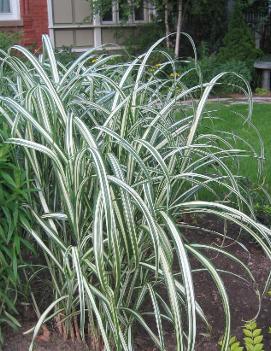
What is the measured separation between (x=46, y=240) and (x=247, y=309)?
1.00 m

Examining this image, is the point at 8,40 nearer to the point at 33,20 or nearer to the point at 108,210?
the point at 33,20

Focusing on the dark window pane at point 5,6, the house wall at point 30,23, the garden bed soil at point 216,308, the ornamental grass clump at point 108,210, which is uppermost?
the dark window pane at point 5,6

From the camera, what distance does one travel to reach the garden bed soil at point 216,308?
254 centimetres

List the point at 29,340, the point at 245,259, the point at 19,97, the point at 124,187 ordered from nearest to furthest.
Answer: the point at 124,187 < the point at 29,340 < the point at 19,97 < the point at 245,259

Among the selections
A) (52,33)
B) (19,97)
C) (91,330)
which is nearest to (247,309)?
(91,330)

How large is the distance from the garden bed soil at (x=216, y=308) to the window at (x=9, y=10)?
964 cm

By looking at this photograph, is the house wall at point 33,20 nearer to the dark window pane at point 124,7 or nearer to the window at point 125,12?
the window at point 125,12

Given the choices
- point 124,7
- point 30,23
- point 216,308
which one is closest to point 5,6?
point 30,23

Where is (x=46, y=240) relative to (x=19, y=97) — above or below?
below

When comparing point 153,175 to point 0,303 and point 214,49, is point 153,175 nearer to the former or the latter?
point 0,303

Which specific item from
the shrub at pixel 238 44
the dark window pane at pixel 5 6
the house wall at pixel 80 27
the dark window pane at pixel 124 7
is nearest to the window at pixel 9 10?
the dark window pane at pixel 5 6

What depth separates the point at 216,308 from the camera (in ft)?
9.28

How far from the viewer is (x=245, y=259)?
3.34 metres

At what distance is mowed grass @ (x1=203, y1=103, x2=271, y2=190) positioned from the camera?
16.4 feet
